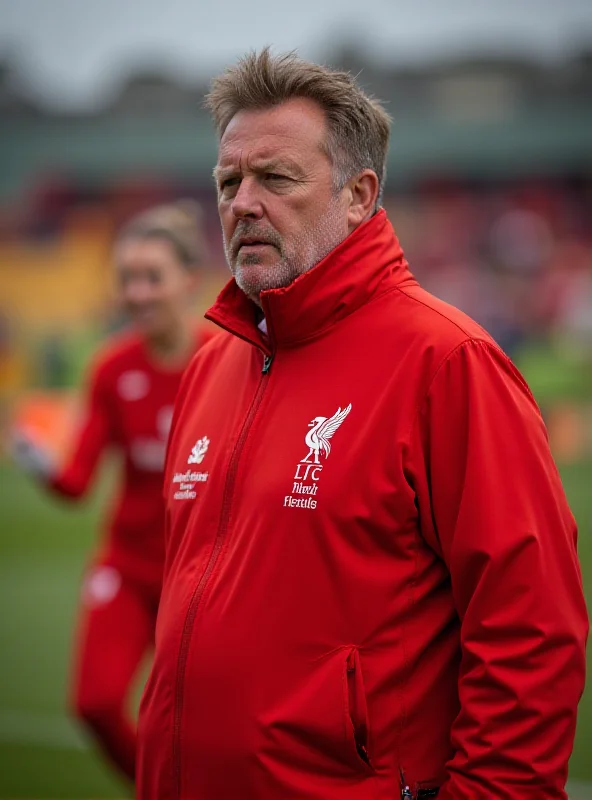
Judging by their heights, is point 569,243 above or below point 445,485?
above

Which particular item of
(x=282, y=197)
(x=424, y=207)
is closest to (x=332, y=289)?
(x=282, y=197)

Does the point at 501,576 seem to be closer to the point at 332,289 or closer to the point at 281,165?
the point at 332,289

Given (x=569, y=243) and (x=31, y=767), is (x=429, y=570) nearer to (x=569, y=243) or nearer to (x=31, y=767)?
(x=31, y=767)

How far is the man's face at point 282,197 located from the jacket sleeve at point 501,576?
474 mm

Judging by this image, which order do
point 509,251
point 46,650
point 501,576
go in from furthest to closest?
point 509,251 < point 46,650 < point 501,576

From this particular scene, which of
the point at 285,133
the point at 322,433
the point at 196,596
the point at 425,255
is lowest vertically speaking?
the point at 196,596

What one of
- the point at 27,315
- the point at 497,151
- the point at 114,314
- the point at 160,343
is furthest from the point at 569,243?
the point at 160,343

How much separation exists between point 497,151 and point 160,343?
28.7 m

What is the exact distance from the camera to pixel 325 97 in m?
2.58

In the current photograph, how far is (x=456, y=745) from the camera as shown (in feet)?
7.36

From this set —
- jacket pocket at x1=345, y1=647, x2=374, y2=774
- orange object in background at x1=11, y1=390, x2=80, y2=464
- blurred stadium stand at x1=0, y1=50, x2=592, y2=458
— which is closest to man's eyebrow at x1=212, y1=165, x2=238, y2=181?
jacket pocket at x1=345, y1=647, x2=374, y2=774

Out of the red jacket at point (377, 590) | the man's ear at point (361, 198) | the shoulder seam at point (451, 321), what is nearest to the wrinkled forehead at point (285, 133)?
the man's ear at point (361, 198)

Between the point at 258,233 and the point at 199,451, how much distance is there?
21.6 inches

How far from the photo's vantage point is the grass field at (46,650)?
18.8 feet
